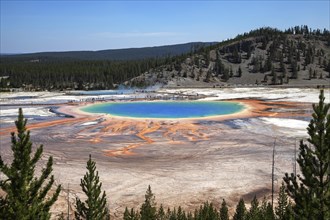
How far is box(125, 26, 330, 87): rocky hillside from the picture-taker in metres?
129

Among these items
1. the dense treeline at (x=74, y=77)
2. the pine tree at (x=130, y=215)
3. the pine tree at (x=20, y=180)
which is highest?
the dense treeline at (x=74, y=77)

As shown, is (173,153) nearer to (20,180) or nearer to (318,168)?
(318,168)

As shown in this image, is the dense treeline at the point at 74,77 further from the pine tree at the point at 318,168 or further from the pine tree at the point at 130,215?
the pine tree at the point at 318,168

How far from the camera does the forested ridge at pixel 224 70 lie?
13062 cm

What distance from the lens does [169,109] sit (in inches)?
2753

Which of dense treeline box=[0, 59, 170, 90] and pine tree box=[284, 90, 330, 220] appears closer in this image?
pine tree box=[284, 90, 330, 220]

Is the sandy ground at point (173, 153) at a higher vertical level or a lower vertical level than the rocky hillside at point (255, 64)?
lower

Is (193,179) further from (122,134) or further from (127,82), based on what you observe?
(127,82)

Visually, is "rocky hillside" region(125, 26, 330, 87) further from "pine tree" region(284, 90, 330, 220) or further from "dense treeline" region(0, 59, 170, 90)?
"pine tree" region(284, 90, 330, 220)

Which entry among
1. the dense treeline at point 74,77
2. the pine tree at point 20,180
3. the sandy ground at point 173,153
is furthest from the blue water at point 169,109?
the dense treeline at point 74,77

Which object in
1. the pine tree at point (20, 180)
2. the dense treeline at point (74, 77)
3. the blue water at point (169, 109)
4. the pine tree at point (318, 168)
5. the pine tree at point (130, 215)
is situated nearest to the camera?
the pine tree at point (20, 180)

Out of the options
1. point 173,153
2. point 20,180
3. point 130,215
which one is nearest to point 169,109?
point 173,153

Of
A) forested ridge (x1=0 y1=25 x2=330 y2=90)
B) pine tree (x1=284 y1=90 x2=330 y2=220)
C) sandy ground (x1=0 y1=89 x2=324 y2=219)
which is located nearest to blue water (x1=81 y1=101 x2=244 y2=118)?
sandy ground (x1=0 y1=89 x2=324 y2=219)

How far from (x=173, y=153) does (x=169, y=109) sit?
33.6 m
